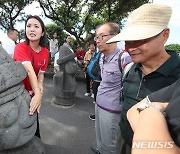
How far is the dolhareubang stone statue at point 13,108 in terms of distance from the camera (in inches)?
73.3

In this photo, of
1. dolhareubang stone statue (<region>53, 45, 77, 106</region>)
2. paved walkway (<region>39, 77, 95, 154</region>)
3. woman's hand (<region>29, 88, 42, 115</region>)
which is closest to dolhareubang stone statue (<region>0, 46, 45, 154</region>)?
woman's hand (<region>29, 88, 42, 115</region>)

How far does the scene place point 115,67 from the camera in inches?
89.5

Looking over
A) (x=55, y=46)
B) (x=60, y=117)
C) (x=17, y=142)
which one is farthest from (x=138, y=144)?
(x=55, y=46)

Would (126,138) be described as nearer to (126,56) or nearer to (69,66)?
(126,56)

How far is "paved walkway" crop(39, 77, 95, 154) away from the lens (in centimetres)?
338

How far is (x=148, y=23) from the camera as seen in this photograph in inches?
56.2

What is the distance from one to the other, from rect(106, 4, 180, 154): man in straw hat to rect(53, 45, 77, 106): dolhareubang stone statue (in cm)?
→ 352

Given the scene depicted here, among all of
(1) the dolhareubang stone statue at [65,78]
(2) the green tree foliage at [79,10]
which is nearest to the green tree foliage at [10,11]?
(2) the green tree foliage at [79,10]

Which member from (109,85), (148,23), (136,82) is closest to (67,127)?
(109,85)

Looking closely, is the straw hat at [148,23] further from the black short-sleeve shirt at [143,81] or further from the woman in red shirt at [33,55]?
the woman in red shirt at [33,55]

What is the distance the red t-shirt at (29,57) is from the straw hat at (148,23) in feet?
3.32

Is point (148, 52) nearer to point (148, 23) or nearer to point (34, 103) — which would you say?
point (148, 23)

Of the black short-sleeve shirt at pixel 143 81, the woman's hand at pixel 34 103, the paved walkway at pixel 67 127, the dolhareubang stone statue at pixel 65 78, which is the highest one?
the black short-sleeve shirt at pixel 143 81

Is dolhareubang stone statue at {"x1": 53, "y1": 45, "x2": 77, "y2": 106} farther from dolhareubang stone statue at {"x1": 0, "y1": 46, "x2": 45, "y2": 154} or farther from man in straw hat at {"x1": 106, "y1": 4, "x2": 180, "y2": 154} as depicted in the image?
man in straw hat at {"x1": 106, "y1": 4, "x2": 180, "y2": 154}
